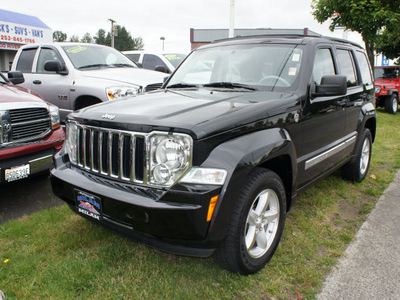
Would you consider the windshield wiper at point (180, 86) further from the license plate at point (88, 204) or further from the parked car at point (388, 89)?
the parked car at point (388, 89)

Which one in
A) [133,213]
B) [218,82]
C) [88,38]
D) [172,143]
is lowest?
[133,213]

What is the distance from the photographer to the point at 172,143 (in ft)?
6.95

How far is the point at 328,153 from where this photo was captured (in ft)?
11.5

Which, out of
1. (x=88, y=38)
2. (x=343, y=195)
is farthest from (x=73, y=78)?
(x=88, y=38)

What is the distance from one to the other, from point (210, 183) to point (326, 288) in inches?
47.7

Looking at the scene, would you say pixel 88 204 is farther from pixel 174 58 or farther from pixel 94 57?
pixel 174 58

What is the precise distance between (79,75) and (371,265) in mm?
5124

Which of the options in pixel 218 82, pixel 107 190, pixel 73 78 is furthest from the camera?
pixel 73 78

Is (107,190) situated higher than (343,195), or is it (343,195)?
(107,190)

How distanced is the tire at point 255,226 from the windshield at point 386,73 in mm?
14068

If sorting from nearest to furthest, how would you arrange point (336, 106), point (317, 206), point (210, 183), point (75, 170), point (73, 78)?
point (210, 183) → point (75, 170) → point (336, 106) → point (317, 206) → point (73, 78)

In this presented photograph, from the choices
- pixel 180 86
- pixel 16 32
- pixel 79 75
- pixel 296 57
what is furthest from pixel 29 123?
pixel 16 32

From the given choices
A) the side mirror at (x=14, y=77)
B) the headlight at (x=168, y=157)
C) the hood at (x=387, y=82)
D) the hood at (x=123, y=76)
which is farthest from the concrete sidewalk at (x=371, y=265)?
the hood at (x=387, y=82)

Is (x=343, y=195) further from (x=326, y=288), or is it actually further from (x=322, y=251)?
(x=326, y=288)
